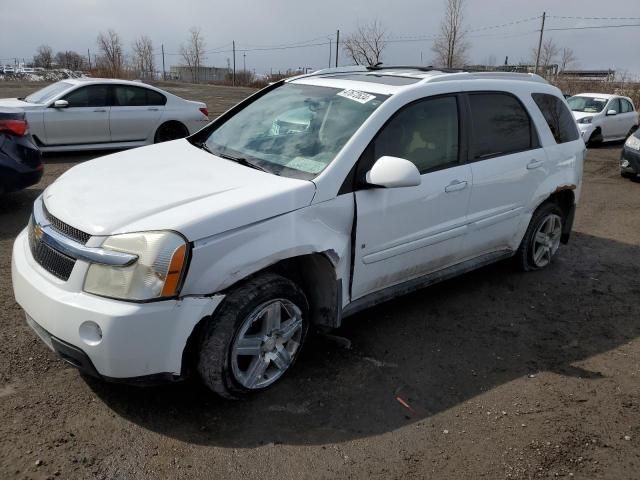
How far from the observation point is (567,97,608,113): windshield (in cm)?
1543

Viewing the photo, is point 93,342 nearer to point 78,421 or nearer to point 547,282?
point 78,421

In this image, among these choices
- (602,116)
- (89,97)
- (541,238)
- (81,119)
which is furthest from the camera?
(602,116)

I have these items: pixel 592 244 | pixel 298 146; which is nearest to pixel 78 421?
pixel 298 146

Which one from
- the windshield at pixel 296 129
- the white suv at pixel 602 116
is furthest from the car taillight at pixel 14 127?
the white suv at pixel 602 116

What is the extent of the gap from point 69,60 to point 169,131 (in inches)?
2410

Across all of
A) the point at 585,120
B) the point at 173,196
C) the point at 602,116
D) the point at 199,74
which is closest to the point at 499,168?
the point at 173,196

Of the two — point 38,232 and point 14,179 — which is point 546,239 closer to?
point 38,232

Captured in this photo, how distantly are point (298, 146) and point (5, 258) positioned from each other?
3137 millimetres

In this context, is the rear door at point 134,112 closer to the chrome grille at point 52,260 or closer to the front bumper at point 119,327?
the chrome grille at point 52,260

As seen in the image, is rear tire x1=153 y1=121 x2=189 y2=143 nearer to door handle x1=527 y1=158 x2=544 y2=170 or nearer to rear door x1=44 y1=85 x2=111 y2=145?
rear door x1=44 y1=85 x2=111 y2=145

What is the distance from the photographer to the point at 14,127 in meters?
6.11

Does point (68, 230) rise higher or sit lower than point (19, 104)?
lower

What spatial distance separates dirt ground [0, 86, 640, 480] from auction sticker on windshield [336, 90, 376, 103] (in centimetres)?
163

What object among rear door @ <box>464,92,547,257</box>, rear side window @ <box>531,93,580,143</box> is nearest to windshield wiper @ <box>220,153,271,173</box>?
rear door @ <box>464,92,547,257</box>
